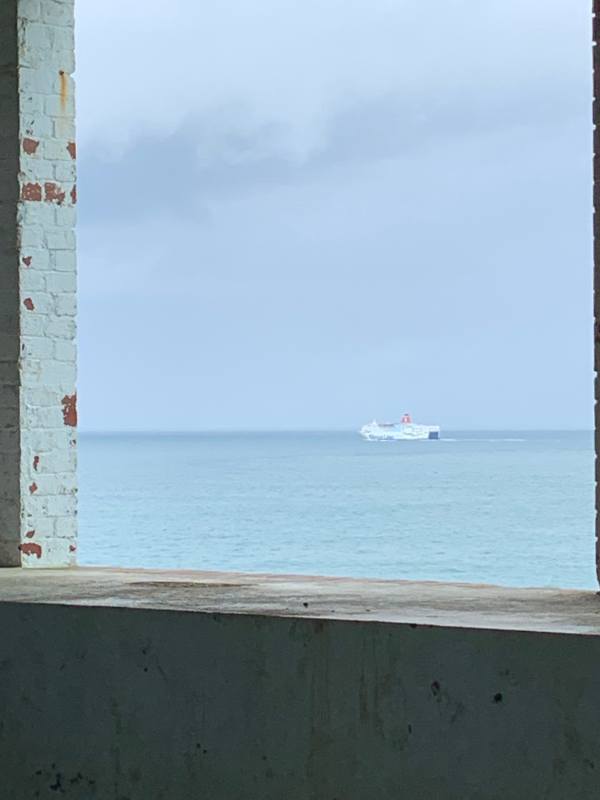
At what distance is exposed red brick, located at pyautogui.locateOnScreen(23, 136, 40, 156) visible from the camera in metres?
4.71

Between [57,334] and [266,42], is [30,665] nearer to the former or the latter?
[57,334]

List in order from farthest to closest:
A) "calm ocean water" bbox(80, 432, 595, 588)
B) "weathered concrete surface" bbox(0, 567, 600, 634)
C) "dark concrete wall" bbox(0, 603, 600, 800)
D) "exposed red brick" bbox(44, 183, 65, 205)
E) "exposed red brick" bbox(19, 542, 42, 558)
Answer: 1. "calm ocean water" bbox(80, 432, 595, 588)
2. "exposed red brick" bbox(44, 183, 65, 205)
3. "exposed red brick" bbox(19, 542, 42, 558)
4. "weathered concrete surface" bbox(0, 567, 600, 634)
5. "dark concrete wall" bbox(0, 603, 600, 800)

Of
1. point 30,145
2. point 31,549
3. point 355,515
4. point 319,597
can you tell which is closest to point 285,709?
point 319,597

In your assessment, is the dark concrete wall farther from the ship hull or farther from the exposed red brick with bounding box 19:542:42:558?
the ship hull

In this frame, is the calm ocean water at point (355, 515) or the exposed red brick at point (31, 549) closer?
the exposed red brick at point (31, 549)

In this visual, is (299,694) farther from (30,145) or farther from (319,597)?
(30,145)

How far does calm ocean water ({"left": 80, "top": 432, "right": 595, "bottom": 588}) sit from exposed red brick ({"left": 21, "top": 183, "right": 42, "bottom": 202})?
26752mm

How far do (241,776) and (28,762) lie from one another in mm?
651

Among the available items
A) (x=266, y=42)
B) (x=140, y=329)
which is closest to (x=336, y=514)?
(x=140, y=329)

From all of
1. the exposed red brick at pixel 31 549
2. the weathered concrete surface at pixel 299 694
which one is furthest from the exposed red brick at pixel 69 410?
the weathered concrete surface at pixel 299 694

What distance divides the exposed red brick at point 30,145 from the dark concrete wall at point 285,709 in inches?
68.9

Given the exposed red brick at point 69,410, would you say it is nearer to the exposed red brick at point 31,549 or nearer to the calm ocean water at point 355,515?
the exposed red brick at point 31,549

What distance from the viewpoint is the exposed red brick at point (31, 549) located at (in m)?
4.64

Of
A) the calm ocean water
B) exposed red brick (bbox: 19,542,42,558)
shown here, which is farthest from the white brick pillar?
the calm ocean water
